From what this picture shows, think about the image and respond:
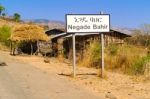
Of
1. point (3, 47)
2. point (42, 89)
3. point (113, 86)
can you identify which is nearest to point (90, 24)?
point (113, 86)

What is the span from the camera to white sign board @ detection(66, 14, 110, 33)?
21469mm

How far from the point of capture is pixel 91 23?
21609 mm

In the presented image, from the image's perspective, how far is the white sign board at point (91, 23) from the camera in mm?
21469

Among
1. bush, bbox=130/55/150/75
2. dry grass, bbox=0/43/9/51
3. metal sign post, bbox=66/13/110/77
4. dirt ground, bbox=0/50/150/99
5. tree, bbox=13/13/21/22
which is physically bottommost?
dirt ground, bbox=0/50/150/99

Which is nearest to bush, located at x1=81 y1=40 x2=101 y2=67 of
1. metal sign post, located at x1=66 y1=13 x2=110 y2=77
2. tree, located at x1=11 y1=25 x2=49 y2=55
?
metal sign post, located at x1=66 y1=13 x2=110 y2=77

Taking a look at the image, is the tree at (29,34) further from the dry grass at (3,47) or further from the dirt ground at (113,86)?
the dirt ground at (113,86)

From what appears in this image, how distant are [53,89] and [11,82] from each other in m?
3.16

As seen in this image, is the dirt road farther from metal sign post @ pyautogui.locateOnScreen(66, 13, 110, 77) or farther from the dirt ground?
metal sign post @ pyautogui.locateOnScreen(66, 13, 110, 77)


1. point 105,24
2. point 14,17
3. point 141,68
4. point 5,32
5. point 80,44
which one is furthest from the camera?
point 14,17

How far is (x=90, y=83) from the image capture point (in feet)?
60.7

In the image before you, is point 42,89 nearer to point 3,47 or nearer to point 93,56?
point 93,56

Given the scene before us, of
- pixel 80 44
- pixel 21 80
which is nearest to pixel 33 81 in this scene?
pixel 21 80

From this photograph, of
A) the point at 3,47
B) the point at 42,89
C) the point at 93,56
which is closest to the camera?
the point at 42,89

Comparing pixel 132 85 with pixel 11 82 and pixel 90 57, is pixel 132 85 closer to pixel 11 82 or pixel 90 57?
pixel 11 82
